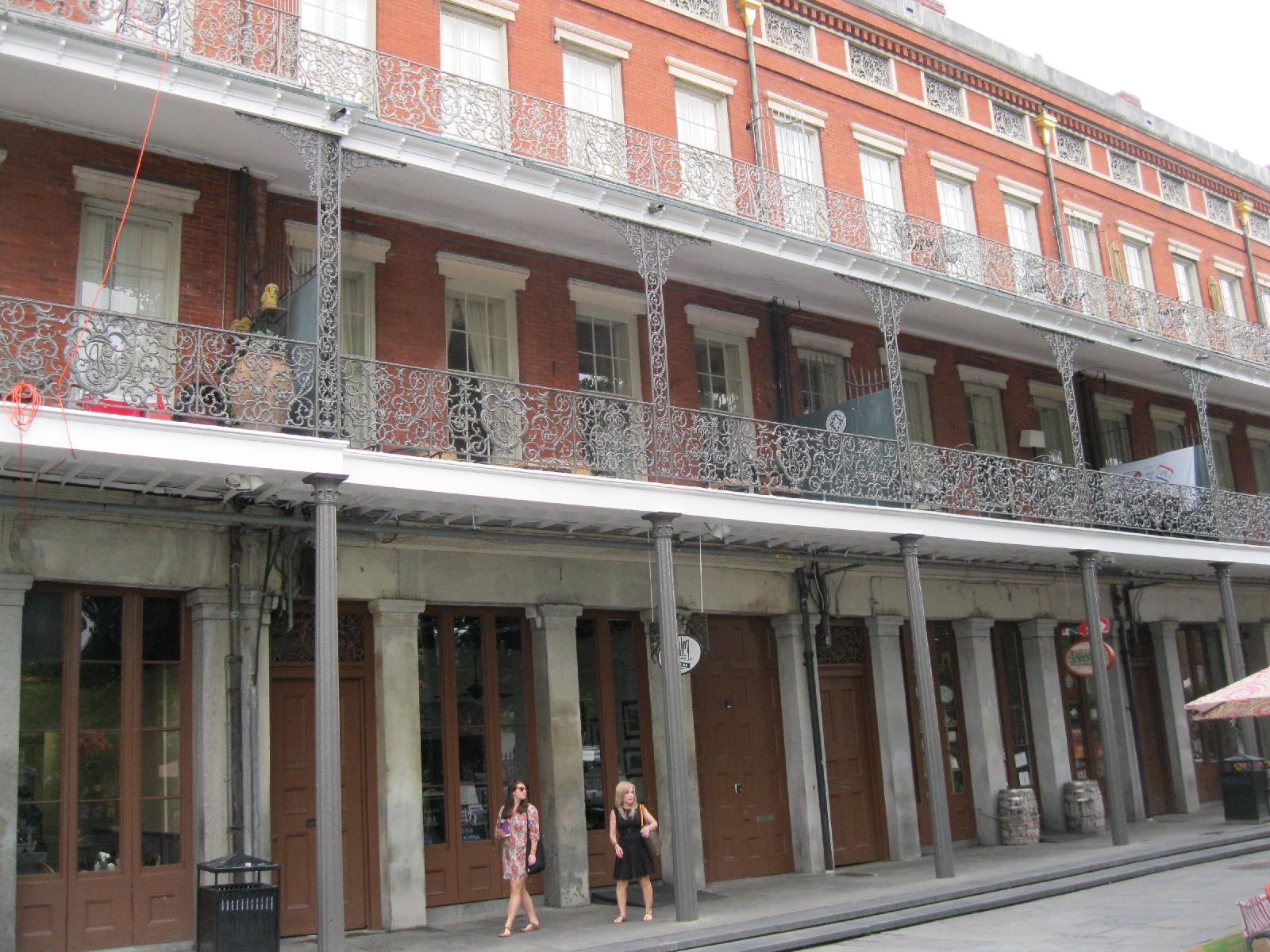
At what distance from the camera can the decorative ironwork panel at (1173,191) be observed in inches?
863

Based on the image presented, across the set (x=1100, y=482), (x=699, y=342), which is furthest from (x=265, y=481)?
(x=1100, y=482)

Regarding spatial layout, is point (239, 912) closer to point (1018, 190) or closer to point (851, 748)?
point (851, 748)

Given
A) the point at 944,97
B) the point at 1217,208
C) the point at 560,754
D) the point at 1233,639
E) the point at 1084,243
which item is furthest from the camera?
the point at 1217,208

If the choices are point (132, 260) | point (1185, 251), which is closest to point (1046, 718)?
point (1185, 251)

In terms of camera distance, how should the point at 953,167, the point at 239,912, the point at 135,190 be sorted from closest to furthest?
1. the point at 239,912
2. the point at 135,190
3. the point at 953,167

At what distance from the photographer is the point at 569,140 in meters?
12.5

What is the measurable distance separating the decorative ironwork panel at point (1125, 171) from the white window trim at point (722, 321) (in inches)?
386

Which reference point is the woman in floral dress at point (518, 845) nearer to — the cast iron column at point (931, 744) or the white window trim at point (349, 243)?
the cast iron column at point (931, 744)

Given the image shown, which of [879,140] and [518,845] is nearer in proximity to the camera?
[518,845]

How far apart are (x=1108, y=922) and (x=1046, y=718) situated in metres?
7.81

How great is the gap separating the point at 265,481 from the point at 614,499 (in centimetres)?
310

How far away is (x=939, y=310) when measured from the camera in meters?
15.6

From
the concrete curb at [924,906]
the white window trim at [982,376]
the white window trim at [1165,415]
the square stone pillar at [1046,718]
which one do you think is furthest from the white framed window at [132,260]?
the white window trim at [1165,415]

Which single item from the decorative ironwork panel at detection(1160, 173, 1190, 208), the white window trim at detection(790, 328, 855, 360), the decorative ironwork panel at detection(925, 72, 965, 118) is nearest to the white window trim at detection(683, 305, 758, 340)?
the white window trim at detection(790, 328, 855, 360)
